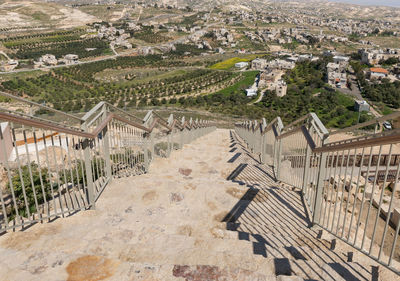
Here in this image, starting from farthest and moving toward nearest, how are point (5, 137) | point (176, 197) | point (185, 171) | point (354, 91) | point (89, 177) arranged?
point (354, 91) < point (185, 171) < point (5, 137) < point (176, 197) < point (89, 177)

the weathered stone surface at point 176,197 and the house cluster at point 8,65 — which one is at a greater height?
the weathered stone surface at point 176,197

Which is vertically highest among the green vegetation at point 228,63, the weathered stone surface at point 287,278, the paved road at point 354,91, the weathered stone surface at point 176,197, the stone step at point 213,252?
the weathered stone surface at point 287,278

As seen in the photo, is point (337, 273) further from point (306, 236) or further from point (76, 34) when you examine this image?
point (76, 34)

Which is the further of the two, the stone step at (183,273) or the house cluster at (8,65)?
the house cluster at (8,65)

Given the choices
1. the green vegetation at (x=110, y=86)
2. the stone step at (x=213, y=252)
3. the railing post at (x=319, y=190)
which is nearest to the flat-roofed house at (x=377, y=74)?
the green vegetation at (x=110, y=86)

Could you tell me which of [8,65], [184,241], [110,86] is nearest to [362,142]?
[184,241]

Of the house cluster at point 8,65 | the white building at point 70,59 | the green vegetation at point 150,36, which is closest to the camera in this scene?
the house cluster at point 8,65

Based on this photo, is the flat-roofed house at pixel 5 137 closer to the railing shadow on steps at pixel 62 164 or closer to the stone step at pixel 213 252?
the railing shadow on steps at pixel 62 164

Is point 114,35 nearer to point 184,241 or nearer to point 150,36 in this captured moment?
point 150,36
